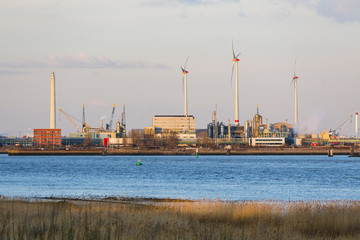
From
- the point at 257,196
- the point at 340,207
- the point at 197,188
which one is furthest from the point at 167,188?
the point at 340,207

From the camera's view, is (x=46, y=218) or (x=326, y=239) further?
(x=46, y=218)

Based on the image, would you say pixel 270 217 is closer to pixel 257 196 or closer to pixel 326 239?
pixel 326 239

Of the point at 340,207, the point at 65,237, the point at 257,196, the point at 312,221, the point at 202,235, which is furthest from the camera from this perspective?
the point at 257,196

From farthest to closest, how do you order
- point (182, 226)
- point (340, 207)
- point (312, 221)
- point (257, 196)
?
point (257, 196)
point (340, 207)
point (312, 221)
point (182, 226)

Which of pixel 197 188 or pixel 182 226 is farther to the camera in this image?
pixel 197 188

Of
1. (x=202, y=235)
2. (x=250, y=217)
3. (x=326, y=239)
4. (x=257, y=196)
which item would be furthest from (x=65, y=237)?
(x=257, y=196)

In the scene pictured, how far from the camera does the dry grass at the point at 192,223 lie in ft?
69.0

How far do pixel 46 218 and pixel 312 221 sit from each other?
1220cm

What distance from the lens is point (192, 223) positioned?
1081 inches

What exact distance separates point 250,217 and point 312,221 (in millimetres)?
3189

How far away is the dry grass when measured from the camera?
Answer: 69.0ft

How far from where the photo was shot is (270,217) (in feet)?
99.9

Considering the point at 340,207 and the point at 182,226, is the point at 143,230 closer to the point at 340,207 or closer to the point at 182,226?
the point at 182,226

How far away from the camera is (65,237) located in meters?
19.7
